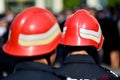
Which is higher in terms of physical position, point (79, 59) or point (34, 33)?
point (34, 33)

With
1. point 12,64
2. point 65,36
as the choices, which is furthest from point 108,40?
point 65,36

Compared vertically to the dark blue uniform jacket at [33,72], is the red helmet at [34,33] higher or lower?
higher

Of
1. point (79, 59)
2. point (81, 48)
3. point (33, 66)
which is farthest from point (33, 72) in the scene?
point (81, 48)

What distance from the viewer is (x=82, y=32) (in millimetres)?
4027

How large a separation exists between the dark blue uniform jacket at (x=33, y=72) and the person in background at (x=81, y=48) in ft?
0.44

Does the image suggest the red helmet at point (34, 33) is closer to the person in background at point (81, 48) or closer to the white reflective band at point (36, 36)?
the white reflective band at point (36, 36)

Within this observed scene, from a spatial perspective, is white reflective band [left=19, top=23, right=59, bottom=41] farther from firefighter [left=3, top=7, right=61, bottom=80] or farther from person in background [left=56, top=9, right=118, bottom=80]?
person in background [left=56, top=9, right=118, bottom=80]

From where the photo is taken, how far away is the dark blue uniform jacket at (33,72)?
363cm

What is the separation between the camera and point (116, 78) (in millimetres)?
3926

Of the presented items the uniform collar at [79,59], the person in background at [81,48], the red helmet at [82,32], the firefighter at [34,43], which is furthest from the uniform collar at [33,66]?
the red helmet at [82,32]

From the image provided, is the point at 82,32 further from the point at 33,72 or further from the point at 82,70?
the point at 33,72

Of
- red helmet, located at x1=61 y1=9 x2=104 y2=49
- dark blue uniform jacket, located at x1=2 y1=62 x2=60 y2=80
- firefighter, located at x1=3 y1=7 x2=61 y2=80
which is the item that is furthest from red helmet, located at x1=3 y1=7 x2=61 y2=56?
red helmet, located at x1=61 y1=9 x2=104 y2=49

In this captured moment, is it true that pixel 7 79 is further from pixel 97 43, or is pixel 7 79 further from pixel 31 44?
pixel 97 43

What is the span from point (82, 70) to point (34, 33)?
1.58 feet
